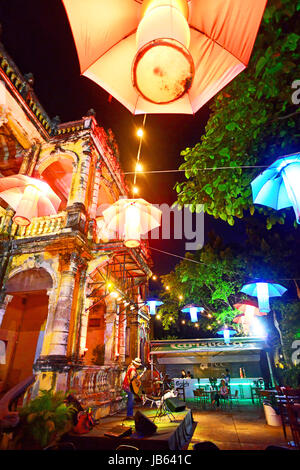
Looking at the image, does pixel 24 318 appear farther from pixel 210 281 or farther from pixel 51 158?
pixel 210 281

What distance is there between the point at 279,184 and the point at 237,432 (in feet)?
25.7

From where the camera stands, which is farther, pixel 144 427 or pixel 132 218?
pixel 132 218

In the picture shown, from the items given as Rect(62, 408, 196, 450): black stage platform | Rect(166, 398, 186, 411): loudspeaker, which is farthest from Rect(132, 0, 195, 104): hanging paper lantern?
Rect(166, 398, 186, 411): loudspeaker

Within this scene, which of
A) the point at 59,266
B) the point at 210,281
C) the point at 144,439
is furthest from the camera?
the point at 210,281

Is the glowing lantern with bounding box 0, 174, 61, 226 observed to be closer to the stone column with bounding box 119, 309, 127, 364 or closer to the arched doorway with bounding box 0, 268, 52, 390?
the arched doorway with bounding box 0, 268, 52, 390

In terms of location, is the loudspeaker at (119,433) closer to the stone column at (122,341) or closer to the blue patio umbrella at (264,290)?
the blue patio umbrella at (264,290)

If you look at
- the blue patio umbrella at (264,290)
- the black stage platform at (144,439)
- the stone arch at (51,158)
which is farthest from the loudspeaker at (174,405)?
the stone arch at (51,158)

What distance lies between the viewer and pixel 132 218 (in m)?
7.74

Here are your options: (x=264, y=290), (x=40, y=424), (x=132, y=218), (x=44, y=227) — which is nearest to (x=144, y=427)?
(x=40, y=424)

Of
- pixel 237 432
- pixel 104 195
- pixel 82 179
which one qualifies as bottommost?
pixel 237 432

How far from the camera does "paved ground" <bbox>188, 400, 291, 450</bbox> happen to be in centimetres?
659

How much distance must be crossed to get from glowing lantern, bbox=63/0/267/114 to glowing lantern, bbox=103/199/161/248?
5.08 meters

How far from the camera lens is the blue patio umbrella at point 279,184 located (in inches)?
167

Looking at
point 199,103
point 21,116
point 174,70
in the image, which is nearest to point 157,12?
point 174,70
